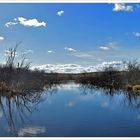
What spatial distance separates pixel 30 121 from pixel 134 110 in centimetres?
239

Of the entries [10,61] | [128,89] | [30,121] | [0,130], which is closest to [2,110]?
[30,121]

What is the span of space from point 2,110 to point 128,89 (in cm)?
633

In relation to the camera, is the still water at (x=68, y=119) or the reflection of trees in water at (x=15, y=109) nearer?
the still water at (x=68, y=119)

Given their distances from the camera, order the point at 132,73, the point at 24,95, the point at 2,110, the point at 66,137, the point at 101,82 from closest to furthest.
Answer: the point at 66,137
the point at 2,110
the point at 24,95
the point at 132,73
the point at 101,82

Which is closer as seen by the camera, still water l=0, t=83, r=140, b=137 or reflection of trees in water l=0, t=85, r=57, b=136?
Result: still water l=0, t=83, r=140, b=137

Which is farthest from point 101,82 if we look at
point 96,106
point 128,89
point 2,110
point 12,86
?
point 2,110

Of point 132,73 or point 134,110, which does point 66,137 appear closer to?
point 134,110

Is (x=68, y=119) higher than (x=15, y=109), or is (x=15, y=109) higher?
(x=15, y=109)

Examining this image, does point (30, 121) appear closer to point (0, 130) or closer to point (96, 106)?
point (0, 130)

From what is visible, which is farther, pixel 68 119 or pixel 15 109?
pixel 15 109

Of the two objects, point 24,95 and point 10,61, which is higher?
point 10,61

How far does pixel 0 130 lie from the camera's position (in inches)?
218

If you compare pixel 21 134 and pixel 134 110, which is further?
pixel 134 110

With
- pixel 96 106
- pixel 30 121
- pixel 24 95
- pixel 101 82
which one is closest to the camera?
pixel 30 121
